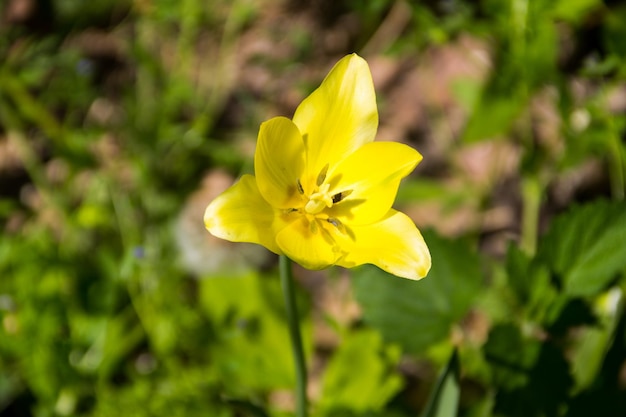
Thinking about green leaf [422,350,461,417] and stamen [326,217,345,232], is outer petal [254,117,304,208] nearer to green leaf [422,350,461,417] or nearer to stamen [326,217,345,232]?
stamen [326,217,345,232]

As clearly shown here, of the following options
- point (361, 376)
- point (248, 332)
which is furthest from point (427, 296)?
point (248, 332)

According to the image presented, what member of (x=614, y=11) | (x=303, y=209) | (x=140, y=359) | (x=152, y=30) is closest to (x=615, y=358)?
(x=303, y=209)

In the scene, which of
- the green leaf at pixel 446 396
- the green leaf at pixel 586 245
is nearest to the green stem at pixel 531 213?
the green leaf at pixel 586 245

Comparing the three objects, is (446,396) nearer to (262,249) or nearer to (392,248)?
(392,248)

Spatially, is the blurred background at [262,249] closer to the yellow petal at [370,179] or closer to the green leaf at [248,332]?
the green leaf at [248,332]

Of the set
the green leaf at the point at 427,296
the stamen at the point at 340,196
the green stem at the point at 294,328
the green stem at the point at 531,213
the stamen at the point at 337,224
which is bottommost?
the green stem at the point at 531,213

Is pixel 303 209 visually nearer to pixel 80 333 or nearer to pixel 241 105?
pixel 80 333
